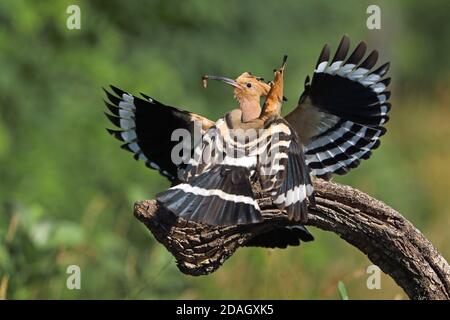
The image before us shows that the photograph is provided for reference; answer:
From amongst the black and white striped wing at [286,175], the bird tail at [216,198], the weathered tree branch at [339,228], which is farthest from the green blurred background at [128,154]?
the bird tail at [216,198]

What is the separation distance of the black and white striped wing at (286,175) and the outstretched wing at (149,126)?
0.37 meters

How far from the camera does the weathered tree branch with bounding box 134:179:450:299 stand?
3338 mm

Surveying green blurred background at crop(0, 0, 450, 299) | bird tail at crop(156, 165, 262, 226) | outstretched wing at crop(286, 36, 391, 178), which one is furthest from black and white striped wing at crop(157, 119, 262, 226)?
green blurred background at crop(0, 0, 450, 299)

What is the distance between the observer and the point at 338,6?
1023 cm

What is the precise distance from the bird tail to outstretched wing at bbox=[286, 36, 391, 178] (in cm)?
40

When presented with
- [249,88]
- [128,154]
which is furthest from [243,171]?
[128,154]

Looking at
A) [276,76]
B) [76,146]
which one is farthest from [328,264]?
[276,76]

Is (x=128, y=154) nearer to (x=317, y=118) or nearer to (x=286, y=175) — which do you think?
(x=317, y=118)

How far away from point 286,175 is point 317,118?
39cm

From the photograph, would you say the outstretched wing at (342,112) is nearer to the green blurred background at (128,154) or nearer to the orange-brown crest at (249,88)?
the orange-brown crest at (249,88)

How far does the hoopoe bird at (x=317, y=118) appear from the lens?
136 inches

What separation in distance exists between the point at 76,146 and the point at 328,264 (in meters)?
1.91

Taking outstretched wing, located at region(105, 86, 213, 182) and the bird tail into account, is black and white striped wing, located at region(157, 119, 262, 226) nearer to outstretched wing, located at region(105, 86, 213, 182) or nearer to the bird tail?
the bird tail
